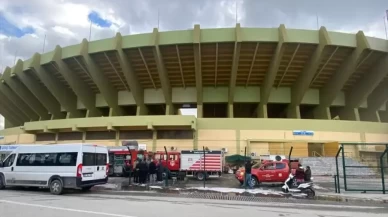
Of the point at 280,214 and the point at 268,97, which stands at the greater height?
the point at 268,97

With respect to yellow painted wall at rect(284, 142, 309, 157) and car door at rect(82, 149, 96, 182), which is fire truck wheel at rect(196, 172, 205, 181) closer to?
car door at rect(82, 149, 96, 182)

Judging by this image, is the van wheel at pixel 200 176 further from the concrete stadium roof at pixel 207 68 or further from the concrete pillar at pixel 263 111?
the concrete pillar at pixel 263 111

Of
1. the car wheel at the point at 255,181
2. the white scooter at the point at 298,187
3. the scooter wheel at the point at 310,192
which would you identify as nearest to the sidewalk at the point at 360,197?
the scooter wheel at the point at 310,192

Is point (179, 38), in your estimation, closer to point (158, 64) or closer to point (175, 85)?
point (158, 64)

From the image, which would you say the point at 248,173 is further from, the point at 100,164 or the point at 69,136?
the point at 69,136

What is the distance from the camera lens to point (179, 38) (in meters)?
28.3

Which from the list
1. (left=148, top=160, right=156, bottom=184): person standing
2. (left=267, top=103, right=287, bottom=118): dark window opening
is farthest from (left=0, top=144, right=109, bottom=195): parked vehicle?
(left=267, top=103, right=287, bottom=118): dark window opening

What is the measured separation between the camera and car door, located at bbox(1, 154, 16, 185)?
13680mm

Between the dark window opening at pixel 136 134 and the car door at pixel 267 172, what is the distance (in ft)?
57.8

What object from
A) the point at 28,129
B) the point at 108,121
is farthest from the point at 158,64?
the point at 28,129

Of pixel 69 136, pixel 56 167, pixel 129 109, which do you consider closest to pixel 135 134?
pixel 69 136

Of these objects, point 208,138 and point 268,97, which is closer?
point 208,138

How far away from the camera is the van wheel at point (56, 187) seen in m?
12.5

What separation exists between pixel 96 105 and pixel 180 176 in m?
22.7
